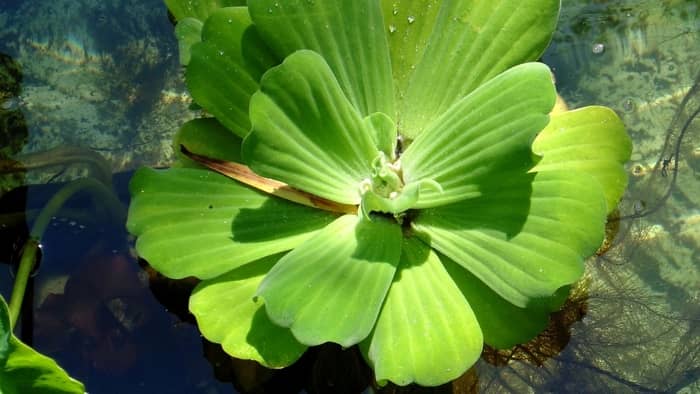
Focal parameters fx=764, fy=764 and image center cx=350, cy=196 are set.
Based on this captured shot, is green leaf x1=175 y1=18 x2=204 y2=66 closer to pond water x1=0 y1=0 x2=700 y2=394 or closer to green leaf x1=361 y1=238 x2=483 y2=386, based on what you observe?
pond water x1=0 y1=0 x2=700 y2=394

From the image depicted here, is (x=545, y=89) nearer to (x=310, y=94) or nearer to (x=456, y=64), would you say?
(x=456, y=64)

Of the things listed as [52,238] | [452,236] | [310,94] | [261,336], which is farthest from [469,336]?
[52,238]

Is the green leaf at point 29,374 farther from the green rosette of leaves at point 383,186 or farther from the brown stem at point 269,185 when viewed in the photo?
the brown stem at point 269,185

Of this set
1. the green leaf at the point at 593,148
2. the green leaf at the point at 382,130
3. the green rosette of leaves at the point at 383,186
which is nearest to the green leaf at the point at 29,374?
the green rosette of leaves at the point at 383,186

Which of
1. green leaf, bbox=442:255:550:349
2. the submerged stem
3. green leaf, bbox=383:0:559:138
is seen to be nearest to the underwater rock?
the submerged stem

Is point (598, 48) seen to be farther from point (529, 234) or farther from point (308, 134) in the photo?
point (308, 134)

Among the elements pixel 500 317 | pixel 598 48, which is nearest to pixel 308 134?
pixel 500 317
